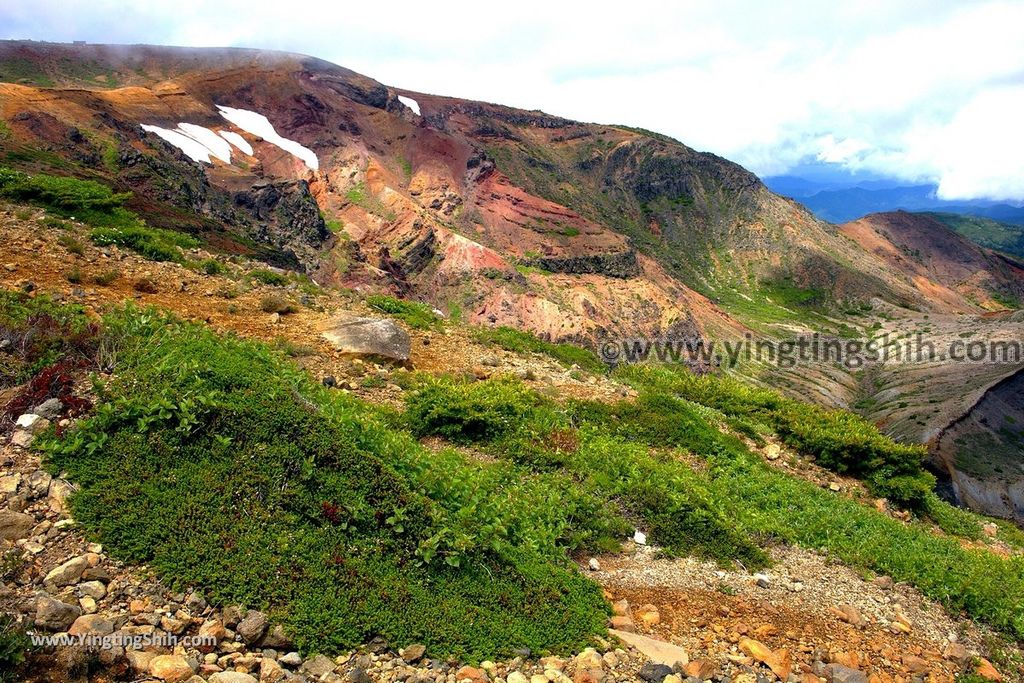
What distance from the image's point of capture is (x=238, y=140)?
48031 millimetres

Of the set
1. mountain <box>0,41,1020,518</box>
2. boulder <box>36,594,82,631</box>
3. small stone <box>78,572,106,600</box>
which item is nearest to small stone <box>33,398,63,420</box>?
small stone <box>78,572,106,600</box>

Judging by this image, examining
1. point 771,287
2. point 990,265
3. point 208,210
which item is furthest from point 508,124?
point 990,265

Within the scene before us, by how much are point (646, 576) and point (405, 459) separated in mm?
3398

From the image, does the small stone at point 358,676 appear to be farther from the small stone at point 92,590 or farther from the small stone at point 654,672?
the small stone at point 654,672

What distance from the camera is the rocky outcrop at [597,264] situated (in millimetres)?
50781

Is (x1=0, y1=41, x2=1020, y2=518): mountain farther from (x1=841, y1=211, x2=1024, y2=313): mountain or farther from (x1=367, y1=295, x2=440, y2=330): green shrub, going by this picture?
(x1=841, y1=211, x2=1024, y2=313): mountain

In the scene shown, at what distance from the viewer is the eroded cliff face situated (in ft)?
99.2

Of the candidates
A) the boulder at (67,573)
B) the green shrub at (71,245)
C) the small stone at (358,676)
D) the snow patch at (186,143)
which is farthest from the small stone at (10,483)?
the snow patch at (186,143)

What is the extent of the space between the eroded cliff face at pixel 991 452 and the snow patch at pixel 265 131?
51542mm

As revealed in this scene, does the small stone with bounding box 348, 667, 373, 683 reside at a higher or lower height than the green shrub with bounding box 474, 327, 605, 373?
lower

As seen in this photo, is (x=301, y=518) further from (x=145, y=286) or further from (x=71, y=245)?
(x=71, y=245)

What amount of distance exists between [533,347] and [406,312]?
143 inches

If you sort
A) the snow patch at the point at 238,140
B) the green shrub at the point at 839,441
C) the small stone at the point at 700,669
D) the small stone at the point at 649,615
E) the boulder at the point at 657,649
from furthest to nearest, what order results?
1. the snow patch at the point at 238,140
2. the green shrub at the point at 839,441
3. the small stone at the point at 649,615
4. the boulder at the point at 657,649
5. the small stone at the point at 700,669

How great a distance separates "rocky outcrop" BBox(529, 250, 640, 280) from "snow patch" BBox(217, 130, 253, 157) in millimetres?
25679
